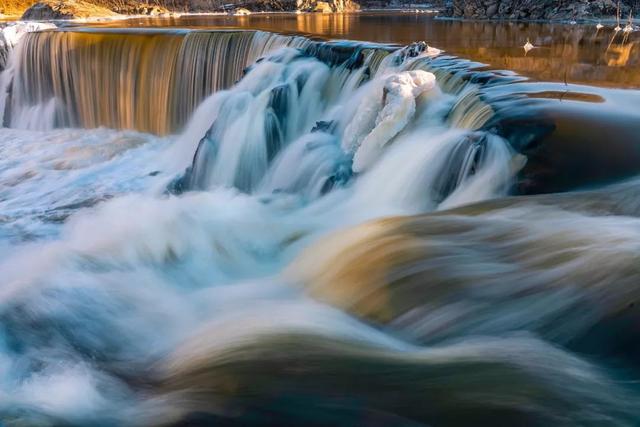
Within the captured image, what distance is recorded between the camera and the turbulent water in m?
2.86

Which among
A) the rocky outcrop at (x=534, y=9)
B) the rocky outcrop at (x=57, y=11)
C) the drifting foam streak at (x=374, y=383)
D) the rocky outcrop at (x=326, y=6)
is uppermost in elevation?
the rocky outcrop at (x=326, y=6)

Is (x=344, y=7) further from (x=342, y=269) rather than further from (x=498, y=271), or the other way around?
(x=498, y=271)

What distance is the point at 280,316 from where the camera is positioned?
3.91 m

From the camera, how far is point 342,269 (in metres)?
4.34

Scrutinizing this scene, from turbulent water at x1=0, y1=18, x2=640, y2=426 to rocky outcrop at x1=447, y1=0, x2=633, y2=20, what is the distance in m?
20.4

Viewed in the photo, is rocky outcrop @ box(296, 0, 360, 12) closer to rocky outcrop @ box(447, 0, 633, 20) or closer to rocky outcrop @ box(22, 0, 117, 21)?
rocky outcrop @ box(447, 0, 633, 20)

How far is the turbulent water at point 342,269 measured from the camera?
2855 mm

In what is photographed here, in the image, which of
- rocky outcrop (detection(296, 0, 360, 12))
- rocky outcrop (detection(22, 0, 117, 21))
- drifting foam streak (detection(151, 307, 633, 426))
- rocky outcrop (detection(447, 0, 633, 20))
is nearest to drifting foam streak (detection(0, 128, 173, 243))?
drifting foam streak (detection(151, 307, 633, 426))

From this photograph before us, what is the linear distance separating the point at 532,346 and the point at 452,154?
2.84 m

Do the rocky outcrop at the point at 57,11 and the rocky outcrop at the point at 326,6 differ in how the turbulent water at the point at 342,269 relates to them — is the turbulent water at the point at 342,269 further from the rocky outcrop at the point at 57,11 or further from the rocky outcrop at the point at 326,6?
the rocky outcrop at the point at 326,6

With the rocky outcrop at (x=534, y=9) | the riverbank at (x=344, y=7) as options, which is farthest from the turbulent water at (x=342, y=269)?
the rocky outcrop at (x=534, y=9)

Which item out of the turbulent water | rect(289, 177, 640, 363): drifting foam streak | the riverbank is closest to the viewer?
the turbulent water

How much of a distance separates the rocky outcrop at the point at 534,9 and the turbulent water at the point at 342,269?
→ 20.4 meters

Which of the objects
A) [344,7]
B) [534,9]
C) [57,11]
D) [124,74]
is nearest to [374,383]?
[124,74]
